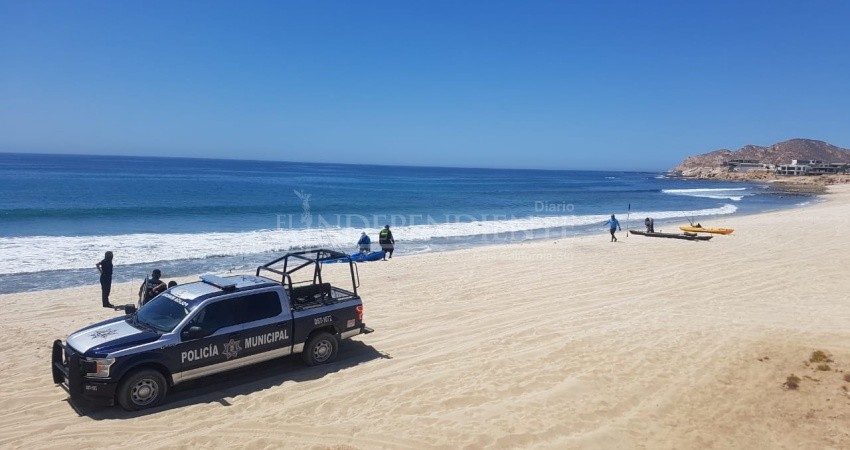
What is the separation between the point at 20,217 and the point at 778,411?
4031cm

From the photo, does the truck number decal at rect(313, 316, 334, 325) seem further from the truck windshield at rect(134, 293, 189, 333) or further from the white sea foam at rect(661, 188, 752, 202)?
the white sea foam at rect(661, 188, 752, 202)

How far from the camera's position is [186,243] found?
80.7 feet

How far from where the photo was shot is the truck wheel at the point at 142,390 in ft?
22.1

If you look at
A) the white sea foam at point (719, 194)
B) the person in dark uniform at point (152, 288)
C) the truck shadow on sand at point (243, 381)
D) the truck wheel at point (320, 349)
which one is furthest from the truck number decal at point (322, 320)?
the white sea foam at point (719, 194)

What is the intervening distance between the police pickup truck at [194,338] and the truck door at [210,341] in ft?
0.04

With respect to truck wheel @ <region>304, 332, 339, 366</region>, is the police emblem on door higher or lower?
higher

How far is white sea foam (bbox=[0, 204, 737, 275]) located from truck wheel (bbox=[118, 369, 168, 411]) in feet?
47.2

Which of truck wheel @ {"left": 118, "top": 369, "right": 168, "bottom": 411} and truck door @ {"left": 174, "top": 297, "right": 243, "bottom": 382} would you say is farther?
truck door @ {"left": 174, "top": 297, "right": 243, "bottom": 382}

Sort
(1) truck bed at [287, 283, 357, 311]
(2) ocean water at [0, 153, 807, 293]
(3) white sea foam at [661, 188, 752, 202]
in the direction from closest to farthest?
(1) truck bed at [287, 283, 357, 311] < (2) ocean water at [0, 153, 807, 293] < (3) white sea foam at [661, 188, 752, 202]

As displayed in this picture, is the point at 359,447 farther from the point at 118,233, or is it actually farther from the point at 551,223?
the point at 551,223

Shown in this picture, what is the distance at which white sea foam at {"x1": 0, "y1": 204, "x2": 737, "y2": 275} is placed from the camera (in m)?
19.8

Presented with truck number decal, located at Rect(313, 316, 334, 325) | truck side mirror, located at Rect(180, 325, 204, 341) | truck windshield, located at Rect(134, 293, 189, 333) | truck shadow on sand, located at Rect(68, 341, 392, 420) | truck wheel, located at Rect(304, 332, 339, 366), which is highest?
truck windshield, located at Rect(134, 293, 189, 333)

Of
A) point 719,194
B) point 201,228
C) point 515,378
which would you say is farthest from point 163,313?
point 719,194

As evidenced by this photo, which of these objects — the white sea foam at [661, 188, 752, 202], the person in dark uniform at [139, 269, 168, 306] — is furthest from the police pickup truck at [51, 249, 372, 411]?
the white sea foam at [661, 188, 752, 202]
